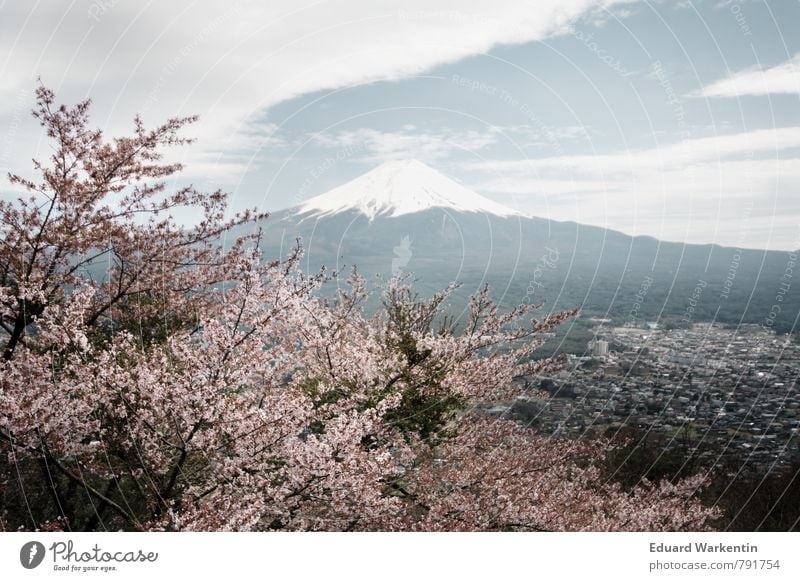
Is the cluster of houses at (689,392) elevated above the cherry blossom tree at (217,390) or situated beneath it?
situated beneath

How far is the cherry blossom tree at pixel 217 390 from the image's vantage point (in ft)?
17.0

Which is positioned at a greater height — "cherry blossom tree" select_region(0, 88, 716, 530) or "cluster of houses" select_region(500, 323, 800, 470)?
"cherry blossom tree" select_region(0, 88, 716, 530)

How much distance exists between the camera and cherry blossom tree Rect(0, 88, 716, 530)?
17.0 ft

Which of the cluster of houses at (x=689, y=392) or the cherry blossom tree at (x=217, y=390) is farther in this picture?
the cluster of houses at (x=689, y=392)

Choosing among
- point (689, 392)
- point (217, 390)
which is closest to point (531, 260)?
point (689, 392)

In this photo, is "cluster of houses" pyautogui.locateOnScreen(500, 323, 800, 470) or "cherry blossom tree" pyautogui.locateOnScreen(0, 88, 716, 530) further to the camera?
"cluster of houses" pyautogui.locateOnScreen(500, 323, 800, 470)

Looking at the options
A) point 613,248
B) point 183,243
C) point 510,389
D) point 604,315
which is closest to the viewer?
point 183,243

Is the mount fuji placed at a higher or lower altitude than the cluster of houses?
higher

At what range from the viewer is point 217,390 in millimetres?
4961

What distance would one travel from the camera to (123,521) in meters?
7.58

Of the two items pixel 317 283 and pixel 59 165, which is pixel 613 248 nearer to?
pixel 317 283

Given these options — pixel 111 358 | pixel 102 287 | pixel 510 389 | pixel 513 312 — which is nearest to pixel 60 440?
pixel 111 358

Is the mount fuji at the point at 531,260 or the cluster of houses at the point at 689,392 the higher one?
the mount fuji at the point at 531,260

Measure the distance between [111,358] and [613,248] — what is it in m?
15.0
